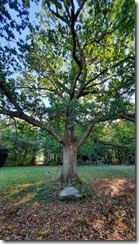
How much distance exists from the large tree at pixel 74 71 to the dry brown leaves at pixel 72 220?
1349 mm

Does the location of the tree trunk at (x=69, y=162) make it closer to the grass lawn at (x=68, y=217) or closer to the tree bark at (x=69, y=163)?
the tree bark at (x=69, y=163)

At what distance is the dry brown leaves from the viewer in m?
2.25

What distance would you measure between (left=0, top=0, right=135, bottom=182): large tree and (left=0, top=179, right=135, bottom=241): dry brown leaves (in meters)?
1.35

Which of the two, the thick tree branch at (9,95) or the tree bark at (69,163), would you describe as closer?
the thick tree branch at (9,95)

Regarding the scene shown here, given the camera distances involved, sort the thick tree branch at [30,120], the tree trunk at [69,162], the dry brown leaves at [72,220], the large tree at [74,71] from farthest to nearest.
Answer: the tree trunk at [69,162] → the thick tree branch at [30,120] → the large tree at [74,71] → the dry brown leaves at [72,220]

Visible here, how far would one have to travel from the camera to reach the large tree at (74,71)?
3428 mm

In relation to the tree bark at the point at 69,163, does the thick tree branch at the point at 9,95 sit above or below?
above

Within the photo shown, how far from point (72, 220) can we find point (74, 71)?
10.2 feet

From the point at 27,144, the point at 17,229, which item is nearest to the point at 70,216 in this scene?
the point at 17,229

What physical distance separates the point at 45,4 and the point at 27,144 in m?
7.95

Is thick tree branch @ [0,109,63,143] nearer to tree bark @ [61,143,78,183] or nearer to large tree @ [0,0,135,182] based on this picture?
large tree @ [0,0,135,182]

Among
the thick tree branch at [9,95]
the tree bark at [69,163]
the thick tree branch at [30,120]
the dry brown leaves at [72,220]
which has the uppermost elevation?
the thick tree branch at [9,95]

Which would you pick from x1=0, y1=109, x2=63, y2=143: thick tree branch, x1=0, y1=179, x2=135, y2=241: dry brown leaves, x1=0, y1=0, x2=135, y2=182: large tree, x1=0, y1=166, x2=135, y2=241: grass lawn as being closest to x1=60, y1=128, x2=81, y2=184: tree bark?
x1=0, y1=0, x2=135, y2=182: large tree

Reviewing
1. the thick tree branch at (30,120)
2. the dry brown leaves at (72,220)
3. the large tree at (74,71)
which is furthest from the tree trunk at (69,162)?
the dry brown leaves at (72,220)
